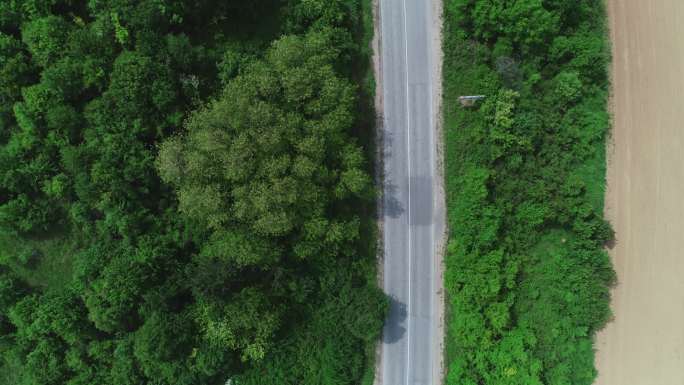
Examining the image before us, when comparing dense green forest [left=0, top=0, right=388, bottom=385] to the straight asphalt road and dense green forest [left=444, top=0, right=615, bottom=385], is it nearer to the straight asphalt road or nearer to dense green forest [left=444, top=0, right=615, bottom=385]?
the straight asphalt road

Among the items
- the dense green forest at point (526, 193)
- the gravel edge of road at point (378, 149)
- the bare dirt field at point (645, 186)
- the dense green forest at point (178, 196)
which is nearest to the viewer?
the dense green forest at point (178, 196)

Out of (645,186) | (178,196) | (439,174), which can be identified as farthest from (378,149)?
(645,186)

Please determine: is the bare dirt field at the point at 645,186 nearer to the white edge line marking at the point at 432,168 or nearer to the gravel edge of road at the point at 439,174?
the gravel edge of road at the point at 439,174

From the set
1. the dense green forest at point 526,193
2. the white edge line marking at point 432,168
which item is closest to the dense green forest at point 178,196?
the white edge line marking at point 432,168

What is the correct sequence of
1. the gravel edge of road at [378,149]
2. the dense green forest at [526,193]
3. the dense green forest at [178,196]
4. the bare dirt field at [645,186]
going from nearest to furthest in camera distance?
the dense green forest at [178,196] → the dense green forest at [526,193] → the gravel edge of road at [378,149] → the bare dirt field at [645,186]

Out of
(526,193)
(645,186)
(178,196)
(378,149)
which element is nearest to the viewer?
(178,196)

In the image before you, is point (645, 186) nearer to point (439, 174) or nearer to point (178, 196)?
point (439, 174)
